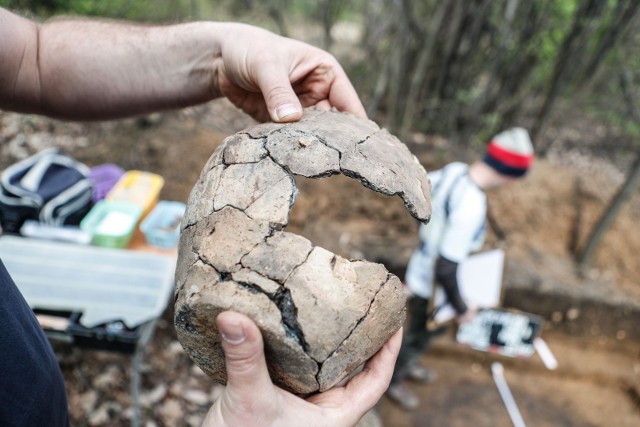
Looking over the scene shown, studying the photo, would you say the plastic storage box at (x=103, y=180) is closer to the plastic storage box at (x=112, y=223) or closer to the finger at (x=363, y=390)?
the plastic storage box at (x=112, y=223)

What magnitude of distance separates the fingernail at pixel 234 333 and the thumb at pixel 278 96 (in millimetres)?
709

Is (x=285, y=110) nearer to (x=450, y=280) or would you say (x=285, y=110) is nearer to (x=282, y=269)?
(x=282, y=269)

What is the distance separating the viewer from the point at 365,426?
2957 millimetres

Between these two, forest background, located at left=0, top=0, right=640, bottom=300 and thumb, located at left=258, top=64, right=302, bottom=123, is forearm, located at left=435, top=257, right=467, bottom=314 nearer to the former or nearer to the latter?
thumb, located at left=258, top=64, right=302, bottom=123

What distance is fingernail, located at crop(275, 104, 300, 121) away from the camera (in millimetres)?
1417

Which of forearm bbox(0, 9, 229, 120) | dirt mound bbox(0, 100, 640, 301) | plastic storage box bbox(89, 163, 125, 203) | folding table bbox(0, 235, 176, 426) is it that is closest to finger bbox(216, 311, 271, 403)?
forearm bbox(0, 9, 229, 120)

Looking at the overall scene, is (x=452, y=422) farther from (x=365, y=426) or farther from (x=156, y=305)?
(x=156, y=305)

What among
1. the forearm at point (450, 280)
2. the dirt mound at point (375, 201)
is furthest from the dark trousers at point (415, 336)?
the dirt mound at point (375, 201)

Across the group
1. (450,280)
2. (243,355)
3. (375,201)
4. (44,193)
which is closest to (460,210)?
(450,280)

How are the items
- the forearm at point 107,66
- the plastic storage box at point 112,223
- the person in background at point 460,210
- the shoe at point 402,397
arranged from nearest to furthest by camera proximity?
the forearm at point 107,66, the person in background at point 460,210, the plastic storage box at point 112,223, the shoe at point 402,397

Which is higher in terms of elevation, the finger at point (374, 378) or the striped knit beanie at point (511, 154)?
the striped knit beanie at point (511, 154)

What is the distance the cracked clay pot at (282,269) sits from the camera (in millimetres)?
1127

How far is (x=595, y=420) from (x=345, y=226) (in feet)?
8.88

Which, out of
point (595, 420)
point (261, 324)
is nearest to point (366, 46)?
point (595, 420)
